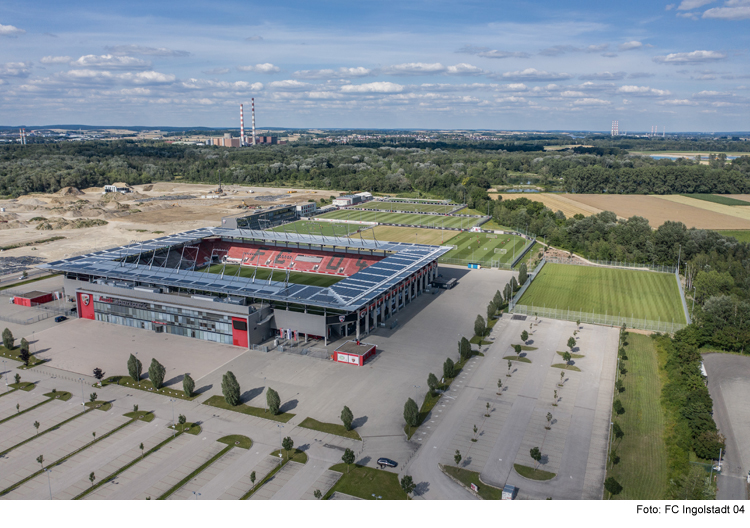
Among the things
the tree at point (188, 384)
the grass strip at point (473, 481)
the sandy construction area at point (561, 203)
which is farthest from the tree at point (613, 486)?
the sandy construction area at point (561, 203)

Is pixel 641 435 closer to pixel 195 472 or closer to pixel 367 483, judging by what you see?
pixel 367 483

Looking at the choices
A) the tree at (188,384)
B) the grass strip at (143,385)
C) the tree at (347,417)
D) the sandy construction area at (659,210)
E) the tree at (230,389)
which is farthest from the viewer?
the sandy construction area at (659,210)

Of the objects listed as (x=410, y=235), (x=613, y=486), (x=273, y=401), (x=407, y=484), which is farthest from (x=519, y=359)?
(x=410, y=235)

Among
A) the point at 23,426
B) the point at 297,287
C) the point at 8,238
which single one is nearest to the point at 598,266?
the point at 297,287

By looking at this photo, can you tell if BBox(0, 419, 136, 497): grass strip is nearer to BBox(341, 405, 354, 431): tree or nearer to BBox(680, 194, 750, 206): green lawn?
BBox(341, 405, 354, 431): tree

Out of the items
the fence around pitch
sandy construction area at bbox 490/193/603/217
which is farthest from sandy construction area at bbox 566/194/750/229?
the fence around pitch

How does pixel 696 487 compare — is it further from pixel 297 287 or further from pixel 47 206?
pixel 47 206

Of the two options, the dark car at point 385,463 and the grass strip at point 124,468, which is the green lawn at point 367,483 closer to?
the dark car at point 385,463
